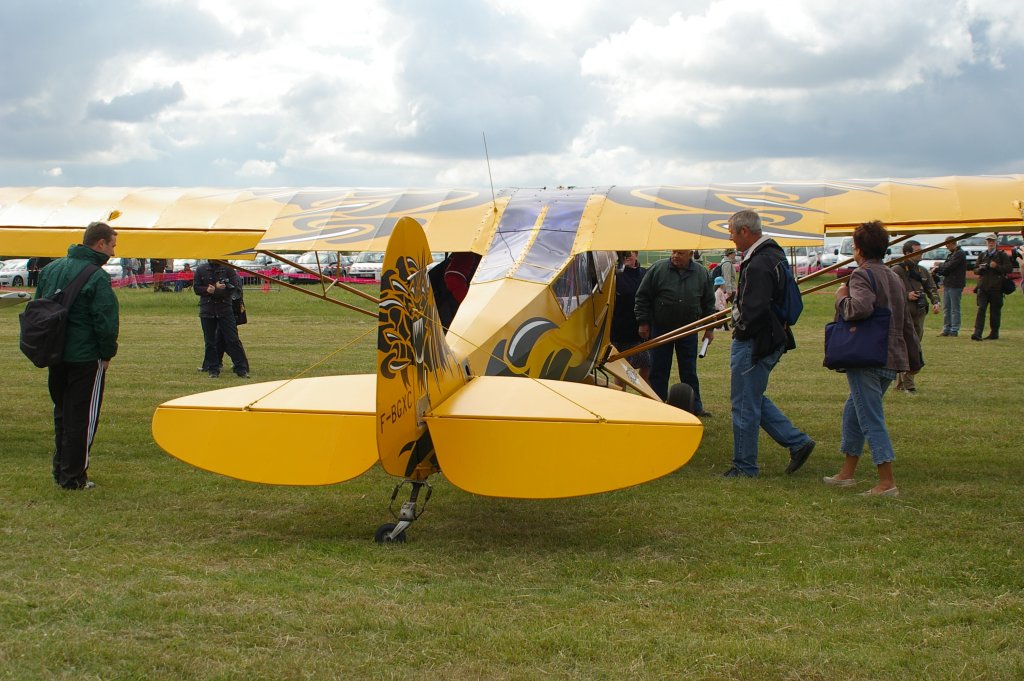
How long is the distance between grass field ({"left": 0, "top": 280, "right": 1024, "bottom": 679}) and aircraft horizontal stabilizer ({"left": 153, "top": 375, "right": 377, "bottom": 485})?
0.46m

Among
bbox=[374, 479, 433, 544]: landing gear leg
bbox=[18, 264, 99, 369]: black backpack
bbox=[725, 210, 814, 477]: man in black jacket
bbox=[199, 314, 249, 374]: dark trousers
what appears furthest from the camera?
bbox=[199, 314, 249, 374]: dark trousers

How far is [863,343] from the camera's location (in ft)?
18.8

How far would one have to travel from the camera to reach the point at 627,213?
7203 millimetres

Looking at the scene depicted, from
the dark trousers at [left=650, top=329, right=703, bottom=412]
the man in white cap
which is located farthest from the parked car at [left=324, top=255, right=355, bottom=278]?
the man in white cap

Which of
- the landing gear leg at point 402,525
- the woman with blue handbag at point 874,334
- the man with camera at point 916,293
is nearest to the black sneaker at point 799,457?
the woman with blue handbag at point 874,334

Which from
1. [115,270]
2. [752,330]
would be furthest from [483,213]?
[115,270]

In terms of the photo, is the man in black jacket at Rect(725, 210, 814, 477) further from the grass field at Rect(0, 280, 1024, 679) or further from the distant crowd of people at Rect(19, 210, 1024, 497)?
the grass field at Rect(0, 280, 1024, 679)

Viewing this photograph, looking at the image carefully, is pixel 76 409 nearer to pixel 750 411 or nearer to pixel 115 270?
pixel 750 411

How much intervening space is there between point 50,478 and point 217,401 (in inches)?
89.3

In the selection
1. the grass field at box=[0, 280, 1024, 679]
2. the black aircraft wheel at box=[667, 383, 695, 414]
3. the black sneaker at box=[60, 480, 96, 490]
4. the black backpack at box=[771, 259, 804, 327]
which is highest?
the black backpack at box=[771, 259, 804, 327]

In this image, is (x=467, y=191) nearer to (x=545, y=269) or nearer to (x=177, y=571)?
(x=545, y=269)

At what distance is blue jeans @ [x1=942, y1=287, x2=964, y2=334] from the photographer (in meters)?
17.2

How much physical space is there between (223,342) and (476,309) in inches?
273

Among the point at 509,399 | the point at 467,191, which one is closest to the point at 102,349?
the point at 509,399
